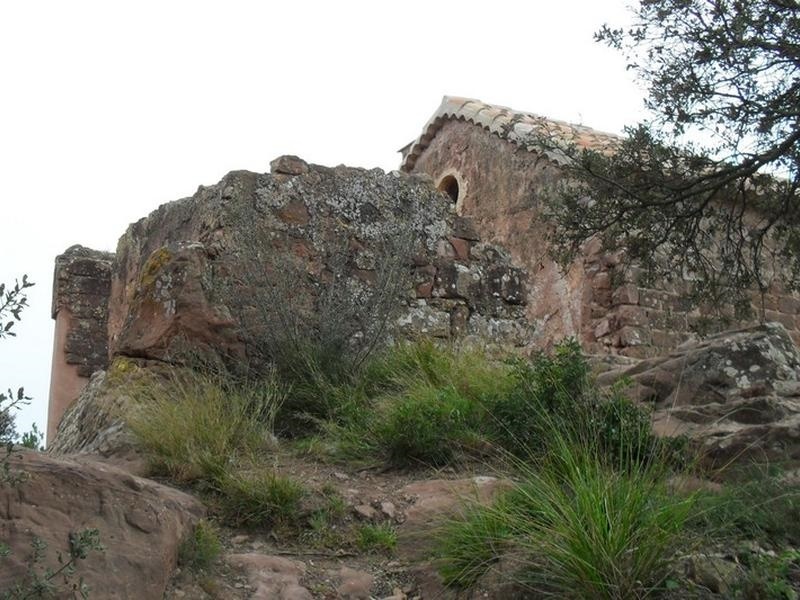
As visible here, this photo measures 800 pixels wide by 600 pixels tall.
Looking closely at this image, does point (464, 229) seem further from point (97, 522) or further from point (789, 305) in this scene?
point (789, 305)

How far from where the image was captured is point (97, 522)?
3426 mm

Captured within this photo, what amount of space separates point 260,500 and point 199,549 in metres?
0.58

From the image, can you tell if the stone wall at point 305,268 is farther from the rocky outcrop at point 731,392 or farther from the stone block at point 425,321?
the rocky outcrop at point 731,392

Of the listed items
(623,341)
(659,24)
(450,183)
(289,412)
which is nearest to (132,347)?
(289,412)

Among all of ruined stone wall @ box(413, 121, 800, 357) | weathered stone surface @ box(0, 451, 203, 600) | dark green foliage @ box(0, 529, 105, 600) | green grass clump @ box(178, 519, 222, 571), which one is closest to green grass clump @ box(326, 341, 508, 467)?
green grass clump @ box(178, 519, 222, 571)

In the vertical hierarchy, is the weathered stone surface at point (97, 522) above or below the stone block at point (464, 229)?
below

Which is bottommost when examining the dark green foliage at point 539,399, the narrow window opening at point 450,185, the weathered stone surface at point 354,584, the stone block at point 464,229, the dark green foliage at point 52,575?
the weathered stone surface at point 354,584

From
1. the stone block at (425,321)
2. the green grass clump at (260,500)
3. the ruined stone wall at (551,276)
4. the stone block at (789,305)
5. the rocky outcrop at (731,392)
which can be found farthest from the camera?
the stone block at (789,305)

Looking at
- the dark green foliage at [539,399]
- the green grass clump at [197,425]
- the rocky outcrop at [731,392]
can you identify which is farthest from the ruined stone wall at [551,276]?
the green grass clump at [197,425]

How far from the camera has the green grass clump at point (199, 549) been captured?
367 cm

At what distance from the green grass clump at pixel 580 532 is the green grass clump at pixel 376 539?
41 cm

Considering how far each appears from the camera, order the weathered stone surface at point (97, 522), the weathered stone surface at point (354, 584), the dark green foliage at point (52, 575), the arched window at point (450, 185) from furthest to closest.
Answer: the arched window at point (450, 185)
the weathered stone surface at point (354, 584)
the weathered stone surface at point (97, 522)
the dark green foliage at point (52, 575)

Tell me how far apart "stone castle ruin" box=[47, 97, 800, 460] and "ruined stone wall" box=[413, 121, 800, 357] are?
0.02m

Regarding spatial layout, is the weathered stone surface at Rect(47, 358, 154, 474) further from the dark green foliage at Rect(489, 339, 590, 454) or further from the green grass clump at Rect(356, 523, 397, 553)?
the dark green foliage at Rect(489, 339, 590, 454)
